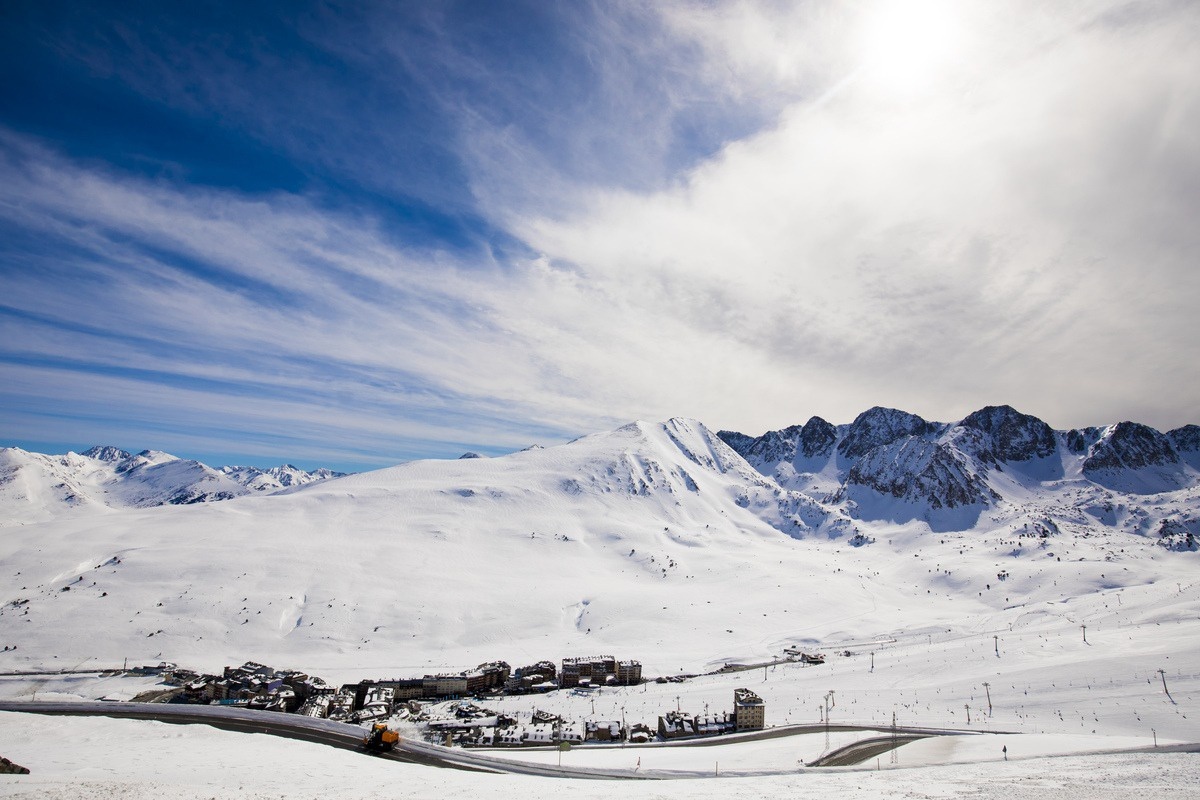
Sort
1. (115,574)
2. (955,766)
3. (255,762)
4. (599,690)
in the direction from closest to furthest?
(255,762)
(955,766)
(599,690)
(115,574)

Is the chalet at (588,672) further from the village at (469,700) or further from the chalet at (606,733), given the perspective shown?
the chalet at (606,733)

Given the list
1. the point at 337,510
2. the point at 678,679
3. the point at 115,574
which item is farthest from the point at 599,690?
the point at 337,510

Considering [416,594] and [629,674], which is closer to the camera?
Answer: [629,674]

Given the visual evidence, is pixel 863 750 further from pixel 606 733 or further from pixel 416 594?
pixel 416 594

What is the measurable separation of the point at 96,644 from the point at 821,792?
130 m

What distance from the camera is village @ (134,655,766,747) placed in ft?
196

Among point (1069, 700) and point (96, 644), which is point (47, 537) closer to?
point (96, 644)

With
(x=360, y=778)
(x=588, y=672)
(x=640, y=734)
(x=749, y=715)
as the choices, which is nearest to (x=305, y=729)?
(x=360, y=778)

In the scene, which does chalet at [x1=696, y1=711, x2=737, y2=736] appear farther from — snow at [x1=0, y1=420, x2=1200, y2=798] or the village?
snow at [x1=0, y1=420, x2=1200, y2=798]

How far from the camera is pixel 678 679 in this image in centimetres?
9719

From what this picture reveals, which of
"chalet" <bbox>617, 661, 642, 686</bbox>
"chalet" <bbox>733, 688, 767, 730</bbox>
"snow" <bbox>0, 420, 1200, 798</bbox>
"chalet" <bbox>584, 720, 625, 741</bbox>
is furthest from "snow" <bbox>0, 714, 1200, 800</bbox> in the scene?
"chalet" <bbox>617, 661, 642, 686</bbox>

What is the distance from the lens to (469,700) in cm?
8494

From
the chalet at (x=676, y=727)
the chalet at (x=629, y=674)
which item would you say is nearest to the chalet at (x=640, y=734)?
the chalet at (x=676, y=727)

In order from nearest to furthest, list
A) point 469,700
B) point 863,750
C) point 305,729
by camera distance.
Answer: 1. point 305,729
2. point 863,750
3. point 469,700
